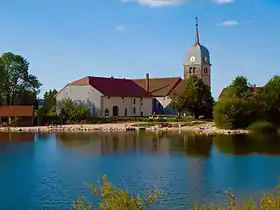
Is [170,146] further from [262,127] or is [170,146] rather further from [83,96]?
[83,96]

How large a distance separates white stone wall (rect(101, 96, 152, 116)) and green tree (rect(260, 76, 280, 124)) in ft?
72.0

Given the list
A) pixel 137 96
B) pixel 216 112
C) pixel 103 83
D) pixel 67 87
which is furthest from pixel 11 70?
pixel 216 112

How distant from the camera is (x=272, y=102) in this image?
4859 cm

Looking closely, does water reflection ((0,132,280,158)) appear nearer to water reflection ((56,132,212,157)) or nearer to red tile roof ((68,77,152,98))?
water reflection ((56,132,212,157))

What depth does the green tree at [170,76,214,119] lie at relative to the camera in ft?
189

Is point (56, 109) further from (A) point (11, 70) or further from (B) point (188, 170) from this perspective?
(B) point (188, 170)

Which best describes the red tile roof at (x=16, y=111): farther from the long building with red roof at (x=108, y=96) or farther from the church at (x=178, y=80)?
the church at (x=178, y=80)

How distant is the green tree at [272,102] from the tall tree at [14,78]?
32.4 m

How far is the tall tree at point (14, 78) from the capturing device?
60062 mm

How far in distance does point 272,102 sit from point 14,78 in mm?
34726

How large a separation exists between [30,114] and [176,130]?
18.9 metres

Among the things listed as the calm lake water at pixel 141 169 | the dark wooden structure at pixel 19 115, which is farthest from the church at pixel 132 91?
the calm lake water at pixel 141 169

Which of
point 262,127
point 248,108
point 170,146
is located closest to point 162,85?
point 248,108

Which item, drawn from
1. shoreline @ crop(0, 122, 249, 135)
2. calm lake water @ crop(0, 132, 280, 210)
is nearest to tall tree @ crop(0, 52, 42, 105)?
shoreline @ crop(0, 122, 249, 135)
